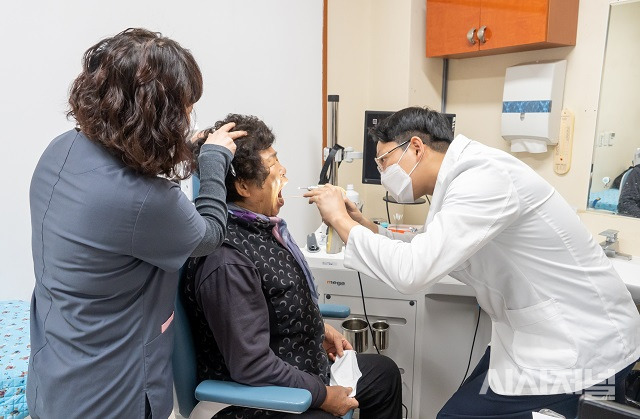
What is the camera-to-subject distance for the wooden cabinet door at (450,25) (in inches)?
89.6

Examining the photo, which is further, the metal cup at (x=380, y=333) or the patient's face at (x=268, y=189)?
the metal cup at (x=380, y=333)

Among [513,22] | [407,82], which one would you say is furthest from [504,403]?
[407,82]

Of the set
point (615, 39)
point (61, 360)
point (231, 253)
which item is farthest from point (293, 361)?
point (615, 39)

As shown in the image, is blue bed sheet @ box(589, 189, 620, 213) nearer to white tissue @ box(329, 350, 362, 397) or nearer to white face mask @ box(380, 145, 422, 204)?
white face mask @ box(380, 145, 422, 204)

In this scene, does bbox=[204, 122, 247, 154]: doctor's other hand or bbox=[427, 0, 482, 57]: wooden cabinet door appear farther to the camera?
bbox=[427, 0, 482, 57]: wooden cabinet door

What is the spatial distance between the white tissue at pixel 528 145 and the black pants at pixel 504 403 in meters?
1.30

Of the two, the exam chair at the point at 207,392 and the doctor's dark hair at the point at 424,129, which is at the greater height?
the doctor's dark hair at the point at 424,129

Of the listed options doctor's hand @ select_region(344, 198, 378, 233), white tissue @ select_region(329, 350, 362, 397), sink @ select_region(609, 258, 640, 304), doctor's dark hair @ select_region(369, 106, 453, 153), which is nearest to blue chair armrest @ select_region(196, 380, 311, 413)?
white tissue @ select_region(329, 350, 362, 397)

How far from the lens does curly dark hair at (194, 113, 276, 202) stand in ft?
4.39

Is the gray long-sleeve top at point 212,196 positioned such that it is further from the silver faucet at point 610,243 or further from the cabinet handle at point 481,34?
the silver faucet at point 610,243

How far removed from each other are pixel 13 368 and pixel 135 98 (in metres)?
0.68

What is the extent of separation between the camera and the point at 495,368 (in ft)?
4.45

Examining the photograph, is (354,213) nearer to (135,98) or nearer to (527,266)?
(527,266)

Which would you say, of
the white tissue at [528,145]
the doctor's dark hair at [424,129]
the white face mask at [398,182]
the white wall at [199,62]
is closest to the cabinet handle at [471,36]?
the white tissue at [528,145]
